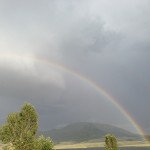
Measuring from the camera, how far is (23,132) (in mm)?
85688

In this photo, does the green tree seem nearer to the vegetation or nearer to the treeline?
the treeline

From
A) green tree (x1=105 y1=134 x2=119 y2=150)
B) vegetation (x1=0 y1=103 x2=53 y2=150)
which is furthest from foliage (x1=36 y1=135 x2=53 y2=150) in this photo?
green tree (x1=105 y1=134 x2=119 y2=150)

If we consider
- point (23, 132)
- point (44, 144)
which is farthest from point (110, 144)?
point (23, 132)

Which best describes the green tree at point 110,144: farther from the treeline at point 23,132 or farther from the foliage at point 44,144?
the foliage at point 44,144

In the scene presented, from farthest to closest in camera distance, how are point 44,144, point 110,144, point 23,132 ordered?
Answer: point 110,144, point 44,144, point 23,132

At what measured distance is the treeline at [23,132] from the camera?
82.4 m

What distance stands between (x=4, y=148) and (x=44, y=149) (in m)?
13.9

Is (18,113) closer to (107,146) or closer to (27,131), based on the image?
(27,131)

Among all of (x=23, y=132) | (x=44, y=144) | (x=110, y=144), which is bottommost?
(x=44, y=144)

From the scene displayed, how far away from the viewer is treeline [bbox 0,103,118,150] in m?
82.4

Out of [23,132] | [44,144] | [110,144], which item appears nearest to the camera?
[23,132]

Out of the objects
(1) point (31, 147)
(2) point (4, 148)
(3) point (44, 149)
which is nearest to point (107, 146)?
(3) point (44, 149)

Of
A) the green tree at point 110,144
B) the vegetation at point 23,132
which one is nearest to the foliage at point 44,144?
the vegetation at point 23,132

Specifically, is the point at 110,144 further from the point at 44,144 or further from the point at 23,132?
the point at 23,132
